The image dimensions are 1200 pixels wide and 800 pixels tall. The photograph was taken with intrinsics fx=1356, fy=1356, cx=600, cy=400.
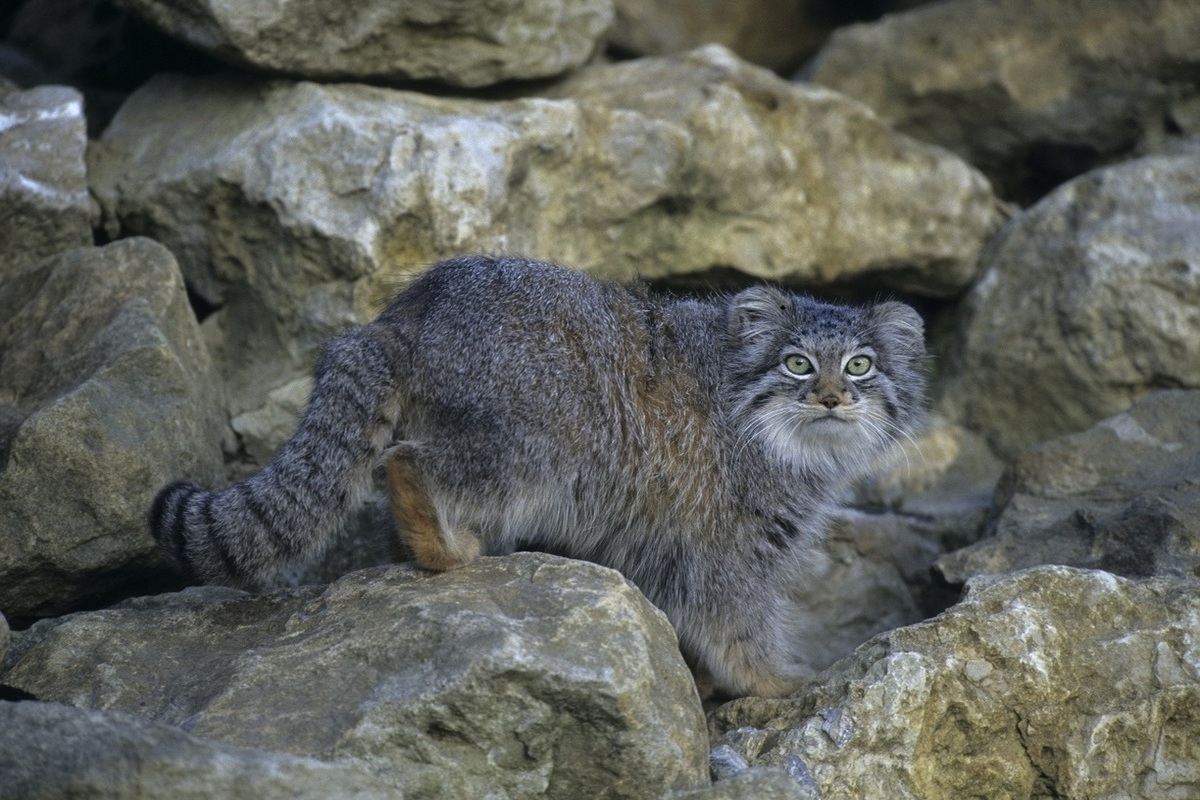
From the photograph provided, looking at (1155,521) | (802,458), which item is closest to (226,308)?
(802,458)

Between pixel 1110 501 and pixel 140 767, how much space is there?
4.59 m

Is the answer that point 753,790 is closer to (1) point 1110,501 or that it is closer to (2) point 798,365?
(2) point 798,365

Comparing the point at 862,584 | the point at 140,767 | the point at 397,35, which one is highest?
the point at 397,35

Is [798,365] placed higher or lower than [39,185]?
lower

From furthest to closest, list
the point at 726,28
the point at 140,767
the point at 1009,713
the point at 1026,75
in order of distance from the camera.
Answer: the point at 726,28
the point at 1026,75
the point at 1009,713
the point at 140,767

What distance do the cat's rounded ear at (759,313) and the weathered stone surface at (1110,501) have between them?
1.41 meters

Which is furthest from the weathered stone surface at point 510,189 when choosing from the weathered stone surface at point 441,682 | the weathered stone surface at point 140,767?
the weathered stone surface at point 140,767

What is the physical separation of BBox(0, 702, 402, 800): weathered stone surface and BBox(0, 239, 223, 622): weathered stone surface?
5.49 ft

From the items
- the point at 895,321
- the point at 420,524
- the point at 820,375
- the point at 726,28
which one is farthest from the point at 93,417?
the point at 726,28

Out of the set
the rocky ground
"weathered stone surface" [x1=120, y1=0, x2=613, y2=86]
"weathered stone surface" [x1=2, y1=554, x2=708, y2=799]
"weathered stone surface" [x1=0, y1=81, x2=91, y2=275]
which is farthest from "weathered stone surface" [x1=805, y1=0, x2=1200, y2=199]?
"weathered stone surface" [x1=2, y1=554, x2=708, y2=799]

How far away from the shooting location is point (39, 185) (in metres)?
6.55

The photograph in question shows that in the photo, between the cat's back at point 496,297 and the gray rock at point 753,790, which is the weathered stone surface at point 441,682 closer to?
the gray rock at point 753,790

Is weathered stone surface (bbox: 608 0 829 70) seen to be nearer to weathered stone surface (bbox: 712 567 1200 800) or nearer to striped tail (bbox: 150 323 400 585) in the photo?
striped tail (bbox: 150 323 400 585)

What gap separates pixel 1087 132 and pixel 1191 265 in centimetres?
167
